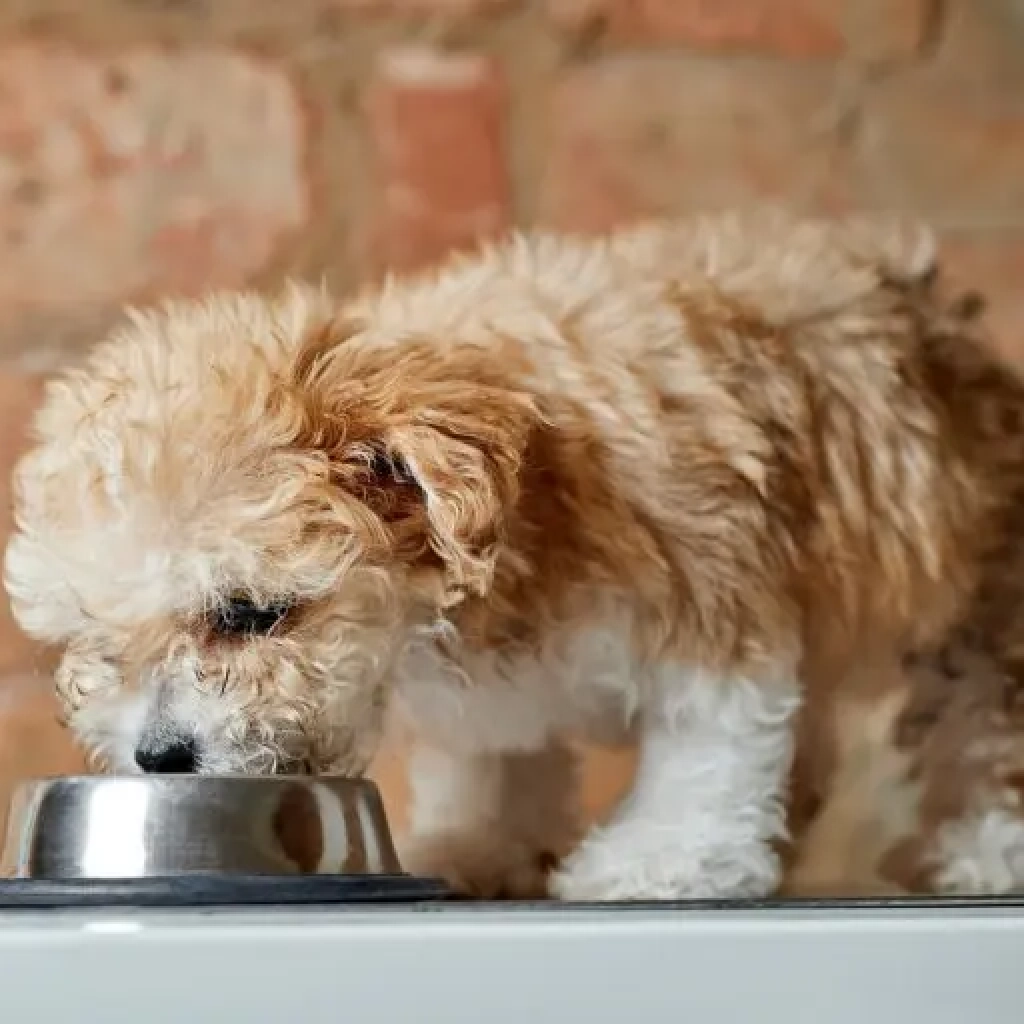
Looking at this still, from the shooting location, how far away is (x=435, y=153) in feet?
5.73

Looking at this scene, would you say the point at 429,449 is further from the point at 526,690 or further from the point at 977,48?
the point at 977,48

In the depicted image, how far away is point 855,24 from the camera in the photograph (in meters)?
1.82

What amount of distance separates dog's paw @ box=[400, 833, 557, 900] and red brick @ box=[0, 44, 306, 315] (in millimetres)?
572

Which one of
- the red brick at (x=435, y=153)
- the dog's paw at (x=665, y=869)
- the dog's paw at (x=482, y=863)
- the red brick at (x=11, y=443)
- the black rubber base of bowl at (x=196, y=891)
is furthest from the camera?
the red brick at (x=435, y=153)

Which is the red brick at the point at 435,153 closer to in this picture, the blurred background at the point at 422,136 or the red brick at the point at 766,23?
the blurred background at the point at 422,136

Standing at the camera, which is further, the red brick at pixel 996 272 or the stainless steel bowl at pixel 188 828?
the red brick at pixel 996 272

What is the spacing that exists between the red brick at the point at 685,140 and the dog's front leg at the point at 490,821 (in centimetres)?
55

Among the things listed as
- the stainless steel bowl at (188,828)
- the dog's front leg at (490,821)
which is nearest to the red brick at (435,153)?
the dog's front leg at (490,821)

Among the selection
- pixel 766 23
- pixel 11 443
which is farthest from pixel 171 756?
pixel 766 23

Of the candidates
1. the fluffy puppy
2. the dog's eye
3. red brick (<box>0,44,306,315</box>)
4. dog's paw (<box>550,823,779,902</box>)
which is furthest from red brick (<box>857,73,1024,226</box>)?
the dog's eye

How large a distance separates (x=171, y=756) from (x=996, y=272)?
104 cm

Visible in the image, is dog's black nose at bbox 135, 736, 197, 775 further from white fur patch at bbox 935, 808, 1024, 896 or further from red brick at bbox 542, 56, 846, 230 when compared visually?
red brick at bbox 542, 56, 846, 230

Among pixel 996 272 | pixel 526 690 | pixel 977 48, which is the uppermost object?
pixel 977 48

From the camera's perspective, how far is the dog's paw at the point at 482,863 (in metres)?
1.43
